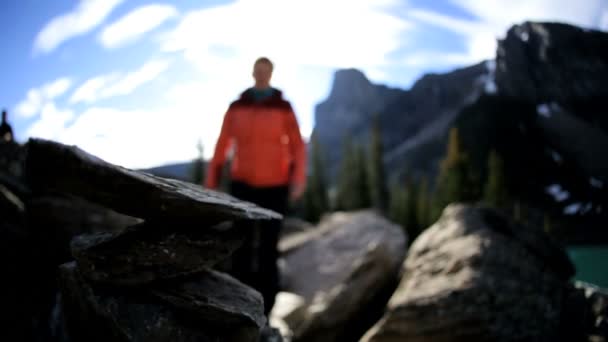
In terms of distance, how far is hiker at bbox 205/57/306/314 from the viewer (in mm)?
5305

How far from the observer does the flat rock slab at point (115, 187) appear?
247cm

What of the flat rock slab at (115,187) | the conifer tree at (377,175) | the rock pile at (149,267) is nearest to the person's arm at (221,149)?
the rock pile at (149,267)

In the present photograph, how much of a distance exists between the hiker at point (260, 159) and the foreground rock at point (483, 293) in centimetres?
210

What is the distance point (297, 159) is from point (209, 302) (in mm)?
3018

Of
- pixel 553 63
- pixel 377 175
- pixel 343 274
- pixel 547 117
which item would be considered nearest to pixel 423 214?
pixel 377 175

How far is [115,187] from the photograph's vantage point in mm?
2789

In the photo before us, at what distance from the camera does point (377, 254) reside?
832cm

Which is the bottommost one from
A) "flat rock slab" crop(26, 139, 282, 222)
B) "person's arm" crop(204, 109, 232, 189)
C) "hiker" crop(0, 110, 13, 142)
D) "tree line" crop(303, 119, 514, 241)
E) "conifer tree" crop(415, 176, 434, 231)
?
"conifer tree" crop(415, 176, 434, 231)

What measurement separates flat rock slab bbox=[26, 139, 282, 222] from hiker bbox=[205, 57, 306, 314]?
2051 mm

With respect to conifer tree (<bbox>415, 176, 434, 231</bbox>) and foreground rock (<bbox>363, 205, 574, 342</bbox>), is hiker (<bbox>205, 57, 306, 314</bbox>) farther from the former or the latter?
conifer tree (<bbox>415, 176, 434, 231</bbox>)

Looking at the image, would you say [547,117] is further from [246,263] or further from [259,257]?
Result: [246,263]

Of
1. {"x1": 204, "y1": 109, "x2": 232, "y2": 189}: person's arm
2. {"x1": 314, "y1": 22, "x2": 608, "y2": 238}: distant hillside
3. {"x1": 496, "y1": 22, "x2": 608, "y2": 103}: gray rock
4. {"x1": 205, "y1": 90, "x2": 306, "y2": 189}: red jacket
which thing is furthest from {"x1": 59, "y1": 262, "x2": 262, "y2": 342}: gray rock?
{"x1": 496, "y1": 22, "x2": 608, "y2": 103}: gray rock

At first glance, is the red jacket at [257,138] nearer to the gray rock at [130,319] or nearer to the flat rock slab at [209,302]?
the flat rock slab at [209,302]

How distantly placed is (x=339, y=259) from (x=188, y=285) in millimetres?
9871
